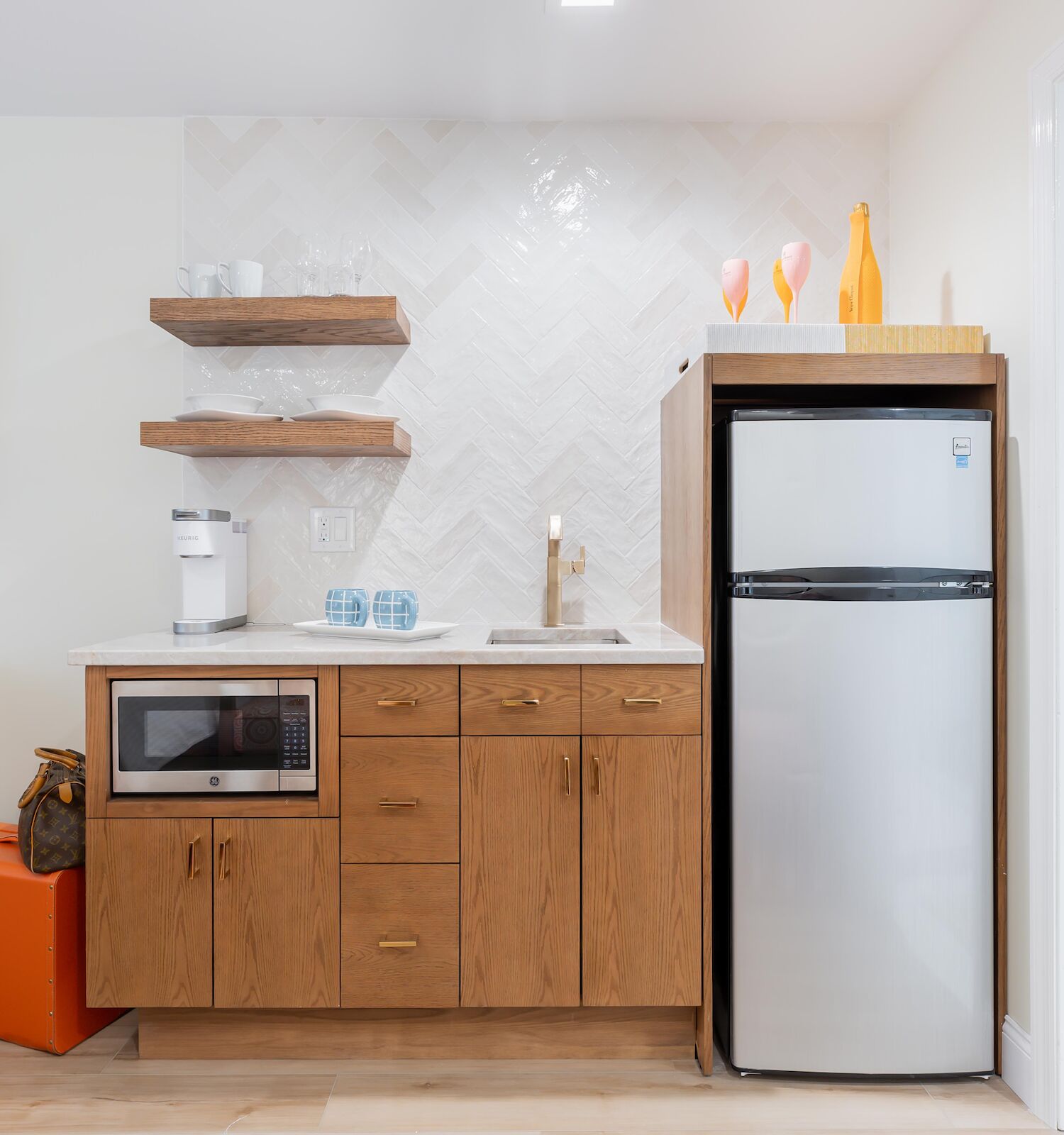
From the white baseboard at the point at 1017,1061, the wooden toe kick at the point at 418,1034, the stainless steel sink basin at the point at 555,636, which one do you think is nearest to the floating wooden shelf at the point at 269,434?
the stainless steel sink basin at the point at 555,636

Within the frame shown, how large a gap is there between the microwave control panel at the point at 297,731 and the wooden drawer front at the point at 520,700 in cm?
37

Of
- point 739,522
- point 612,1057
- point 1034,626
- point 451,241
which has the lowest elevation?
point 612,1057

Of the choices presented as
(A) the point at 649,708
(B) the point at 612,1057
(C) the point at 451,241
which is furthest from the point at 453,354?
(B) the point at 612,1057

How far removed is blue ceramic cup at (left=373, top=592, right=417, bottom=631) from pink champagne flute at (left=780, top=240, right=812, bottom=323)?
1229 mm

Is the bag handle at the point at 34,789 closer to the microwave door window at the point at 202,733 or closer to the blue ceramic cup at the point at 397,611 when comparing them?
the microwave door window at the point at 202,733

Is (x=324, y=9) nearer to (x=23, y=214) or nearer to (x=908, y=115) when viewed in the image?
(x=23, y=214)

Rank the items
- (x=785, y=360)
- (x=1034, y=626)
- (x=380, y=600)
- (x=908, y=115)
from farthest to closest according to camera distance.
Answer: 1. (x=908, y=115)
2. (x=380, y=600)
3. (x=785, y=360)
4. (x=1034, y=626)

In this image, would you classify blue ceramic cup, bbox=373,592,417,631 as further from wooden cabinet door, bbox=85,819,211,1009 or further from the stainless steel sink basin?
wooden cabinet door, bbox=85,819,211,1009

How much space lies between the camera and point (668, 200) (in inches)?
101

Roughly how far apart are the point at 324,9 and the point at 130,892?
7.11 feet

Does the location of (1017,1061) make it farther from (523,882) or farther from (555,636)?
(555,636)

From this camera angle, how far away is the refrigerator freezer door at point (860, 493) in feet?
6.07

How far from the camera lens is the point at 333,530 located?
2562mm

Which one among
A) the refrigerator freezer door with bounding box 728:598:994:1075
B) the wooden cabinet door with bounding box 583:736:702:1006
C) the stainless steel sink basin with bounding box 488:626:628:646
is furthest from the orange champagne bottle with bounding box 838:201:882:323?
the wooden cabinet door with bounding box 583:736:702:1006
